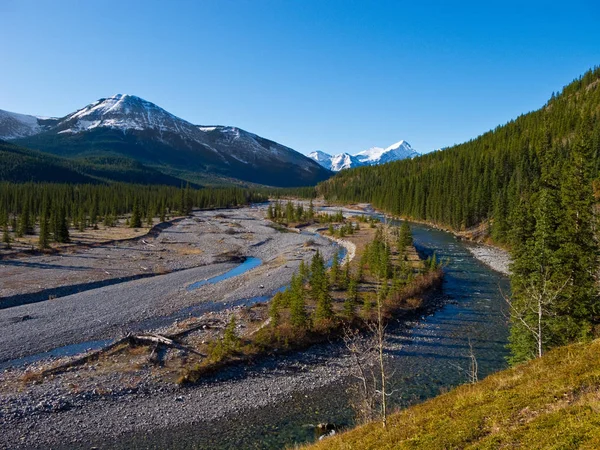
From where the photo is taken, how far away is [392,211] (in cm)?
14950

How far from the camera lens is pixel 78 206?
10894 centimetres

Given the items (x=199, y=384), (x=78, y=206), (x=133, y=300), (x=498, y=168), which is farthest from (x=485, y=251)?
(x=78, y=206)

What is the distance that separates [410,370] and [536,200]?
62.4 feet

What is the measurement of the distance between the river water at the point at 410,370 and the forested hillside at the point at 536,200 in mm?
3461

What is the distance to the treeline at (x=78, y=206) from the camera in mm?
79312

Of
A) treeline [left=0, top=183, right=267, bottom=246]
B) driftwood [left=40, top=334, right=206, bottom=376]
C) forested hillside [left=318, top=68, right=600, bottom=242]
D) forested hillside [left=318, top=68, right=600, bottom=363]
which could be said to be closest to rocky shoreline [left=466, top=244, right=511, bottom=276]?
forested hillside [left=318, top=68, right=600, bottom=242]

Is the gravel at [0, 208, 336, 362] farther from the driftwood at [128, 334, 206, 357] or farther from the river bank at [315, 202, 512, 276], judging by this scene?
the river bank at [315, 202, 512, 276]

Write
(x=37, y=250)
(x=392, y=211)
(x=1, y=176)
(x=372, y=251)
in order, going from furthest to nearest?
(x=1, y=176) → (x=392, y=211) → (x=37, y=250) → (x=372, y=251)

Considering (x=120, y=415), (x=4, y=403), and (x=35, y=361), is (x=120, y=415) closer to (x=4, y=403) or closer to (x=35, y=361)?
(x=4, y=403)

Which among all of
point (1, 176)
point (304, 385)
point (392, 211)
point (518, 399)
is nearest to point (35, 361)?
point (304, 385)

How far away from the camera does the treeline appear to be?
79.3 m

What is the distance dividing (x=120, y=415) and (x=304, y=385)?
10.8 meters

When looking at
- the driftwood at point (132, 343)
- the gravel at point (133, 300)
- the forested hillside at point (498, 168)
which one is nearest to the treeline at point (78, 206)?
the gravel at point (133, 300)

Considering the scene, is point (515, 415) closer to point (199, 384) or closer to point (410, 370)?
point (410, 370)
